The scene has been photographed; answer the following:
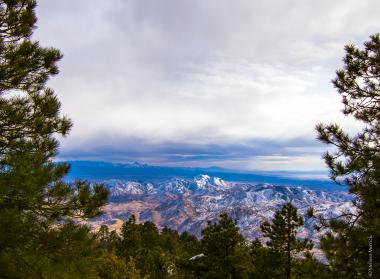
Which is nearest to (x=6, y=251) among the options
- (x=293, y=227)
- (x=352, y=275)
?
(x=352, y=275)

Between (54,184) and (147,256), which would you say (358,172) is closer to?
(54,184)

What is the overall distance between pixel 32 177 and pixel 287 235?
106ft

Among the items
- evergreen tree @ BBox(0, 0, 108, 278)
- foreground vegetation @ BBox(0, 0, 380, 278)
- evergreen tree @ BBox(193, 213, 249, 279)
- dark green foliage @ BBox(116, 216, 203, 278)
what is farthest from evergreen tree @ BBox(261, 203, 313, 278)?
evergreen tree @ BBox(0, 0, 108, 278)

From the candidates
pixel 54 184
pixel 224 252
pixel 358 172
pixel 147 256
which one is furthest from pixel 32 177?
pixel 147 256

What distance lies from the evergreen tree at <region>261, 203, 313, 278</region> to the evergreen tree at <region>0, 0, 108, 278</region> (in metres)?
29.2

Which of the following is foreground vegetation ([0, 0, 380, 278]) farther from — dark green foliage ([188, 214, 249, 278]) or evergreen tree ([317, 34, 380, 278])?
dark green foliage ([188, 214, 249, 278])

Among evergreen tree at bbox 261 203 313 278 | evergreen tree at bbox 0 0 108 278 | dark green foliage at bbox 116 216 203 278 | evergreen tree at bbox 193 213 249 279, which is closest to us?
evergreen tree at bbox 0 0 108 278

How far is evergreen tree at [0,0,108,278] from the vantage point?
12188 mm

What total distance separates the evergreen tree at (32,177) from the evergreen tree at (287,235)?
95.7 feet

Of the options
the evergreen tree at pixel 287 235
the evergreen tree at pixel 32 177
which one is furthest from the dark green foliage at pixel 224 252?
the evergreen tree at pixel 32 177

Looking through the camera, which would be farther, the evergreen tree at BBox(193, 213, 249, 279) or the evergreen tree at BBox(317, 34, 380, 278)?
the evergreen tree at BBox(193, 213, 249, 279)

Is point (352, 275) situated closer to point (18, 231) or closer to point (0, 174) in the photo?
point (18, 231)

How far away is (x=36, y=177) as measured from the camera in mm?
11898

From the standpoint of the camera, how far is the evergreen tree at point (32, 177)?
1219 cm
